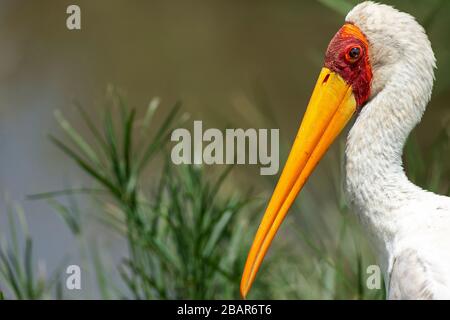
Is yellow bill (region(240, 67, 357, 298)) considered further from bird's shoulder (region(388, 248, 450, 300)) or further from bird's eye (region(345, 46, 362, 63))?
bird's shoulder (region(388, 248, 450, 300))

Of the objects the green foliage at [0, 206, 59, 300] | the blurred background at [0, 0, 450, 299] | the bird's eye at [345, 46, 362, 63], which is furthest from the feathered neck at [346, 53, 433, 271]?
the green foliage at [0, 206, 59, 300]

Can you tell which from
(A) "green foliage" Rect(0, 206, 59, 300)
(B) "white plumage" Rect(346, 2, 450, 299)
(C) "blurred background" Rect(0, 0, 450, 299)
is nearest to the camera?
(B) "white plumage" Rect(346, 2, 450, 299)

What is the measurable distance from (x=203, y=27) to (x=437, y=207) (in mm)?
7159

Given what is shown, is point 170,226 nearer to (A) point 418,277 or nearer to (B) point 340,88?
(B) point 340,88

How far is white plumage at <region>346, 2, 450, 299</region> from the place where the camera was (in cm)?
324

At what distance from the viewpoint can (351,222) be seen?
4391 millimetres

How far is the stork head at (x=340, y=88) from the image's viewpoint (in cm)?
344

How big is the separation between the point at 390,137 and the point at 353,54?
28 cm

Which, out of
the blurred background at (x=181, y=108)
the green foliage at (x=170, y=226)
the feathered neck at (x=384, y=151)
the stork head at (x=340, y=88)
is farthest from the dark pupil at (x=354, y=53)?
the green foliage at (x=170, y=226)

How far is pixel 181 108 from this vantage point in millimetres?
8195

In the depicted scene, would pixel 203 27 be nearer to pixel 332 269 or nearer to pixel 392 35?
pixel 332 269

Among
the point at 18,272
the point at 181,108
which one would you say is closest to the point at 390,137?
the point at 18,272

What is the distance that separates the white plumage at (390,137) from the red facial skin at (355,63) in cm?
2

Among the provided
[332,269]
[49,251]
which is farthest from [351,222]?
[49,251]
